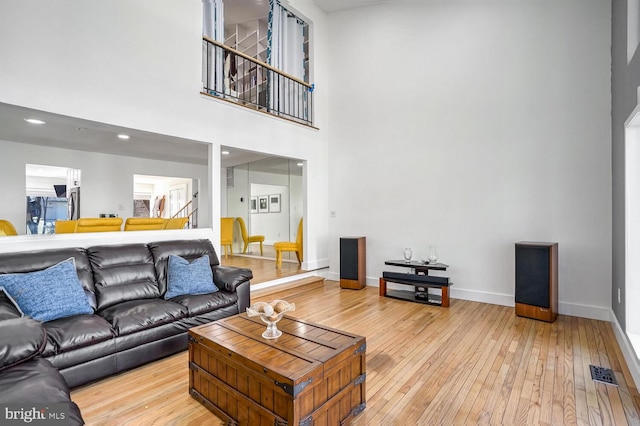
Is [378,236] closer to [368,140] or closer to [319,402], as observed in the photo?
[368,140]

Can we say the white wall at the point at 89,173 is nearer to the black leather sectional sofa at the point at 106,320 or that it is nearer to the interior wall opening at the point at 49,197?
Result: the interior wall opening at the point at 49,197

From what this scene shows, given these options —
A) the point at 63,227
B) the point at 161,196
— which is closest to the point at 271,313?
the point at 63,227

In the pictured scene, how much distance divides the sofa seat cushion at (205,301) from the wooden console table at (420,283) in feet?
7.95

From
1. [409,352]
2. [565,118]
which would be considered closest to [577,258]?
[565,118]

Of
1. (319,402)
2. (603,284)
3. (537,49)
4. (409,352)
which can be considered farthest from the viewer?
(537,49)

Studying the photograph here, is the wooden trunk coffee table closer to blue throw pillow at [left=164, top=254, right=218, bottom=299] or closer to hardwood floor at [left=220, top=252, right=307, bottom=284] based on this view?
blue throw pillow at [left=164, top=254, right=218, bottom=299]

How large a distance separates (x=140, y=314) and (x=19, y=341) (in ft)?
Result: 3.30

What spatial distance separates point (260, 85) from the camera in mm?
6391

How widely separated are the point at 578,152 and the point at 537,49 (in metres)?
1.45

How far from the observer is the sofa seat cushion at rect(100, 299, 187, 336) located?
247cm

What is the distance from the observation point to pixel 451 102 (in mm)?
4695

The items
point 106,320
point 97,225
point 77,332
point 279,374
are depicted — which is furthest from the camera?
point 97,225

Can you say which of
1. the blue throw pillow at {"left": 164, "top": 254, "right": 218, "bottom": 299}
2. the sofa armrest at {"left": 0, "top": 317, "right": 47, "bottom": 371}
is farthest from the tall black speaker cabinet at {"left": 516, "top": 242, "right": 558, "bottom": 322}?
the sofa armrest at {"left": 0, "top": 317, "right": 47, "bottom": 371}

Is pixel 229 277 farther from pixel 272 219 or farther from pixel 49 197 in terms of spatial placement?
pixel 49 197
